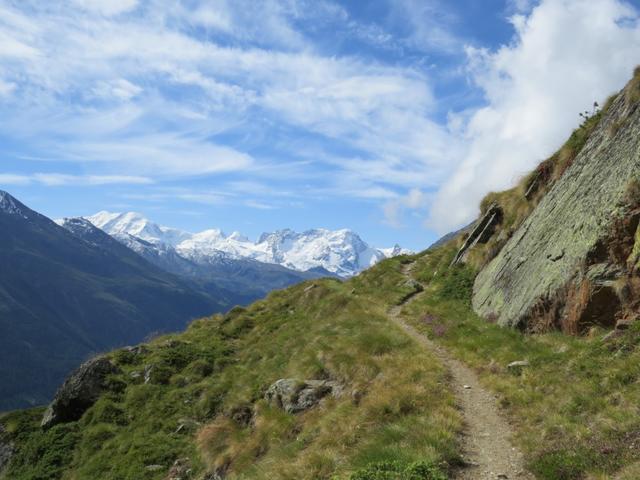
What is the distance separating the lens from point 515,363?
18484mm

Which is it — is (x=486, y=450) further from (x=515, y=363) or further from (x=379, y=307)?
(x=379, y=307)

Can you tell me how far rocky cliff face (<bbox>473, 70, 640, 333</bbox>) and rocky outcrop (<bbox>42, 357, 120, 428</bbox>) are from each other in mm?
26875

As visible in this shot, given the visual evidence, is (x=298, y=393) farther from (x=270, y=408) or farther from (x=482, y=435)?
(x=482, y=435)

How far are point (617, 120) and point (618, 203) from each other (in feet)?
22.7

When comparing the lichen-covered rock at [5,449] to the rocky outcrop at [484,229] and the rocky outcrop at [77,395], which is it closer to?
the rocky outcrop at [77,395]

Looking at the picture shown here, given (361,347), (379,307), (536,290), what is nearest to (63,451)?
(361,347)

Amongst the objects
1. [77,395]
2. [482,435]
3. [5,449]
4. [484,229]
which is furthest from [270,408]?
[484,229]

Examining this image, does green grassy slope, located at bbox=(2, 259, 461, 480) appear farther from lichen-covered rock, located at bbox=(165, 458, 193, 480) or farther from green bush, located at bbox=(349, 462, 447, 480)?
lichen-covered rock, located at bbox=(165, 458, 193, 480)

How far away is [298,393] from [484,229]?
21372 millimetres

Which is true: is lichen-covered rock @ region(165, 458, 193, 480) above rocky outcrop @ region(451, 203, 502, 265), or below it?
below

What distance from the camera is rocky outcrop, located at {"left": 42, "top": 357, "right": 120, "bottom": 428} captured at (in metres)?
32.4

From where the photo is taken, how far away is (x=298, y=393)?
2194 centimetres

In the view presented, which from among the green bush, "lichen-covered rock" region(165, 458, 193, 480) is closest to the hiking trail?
the green bush

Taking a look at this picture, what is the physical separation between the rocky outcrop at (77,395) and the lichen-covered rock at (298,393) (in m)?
16.8
